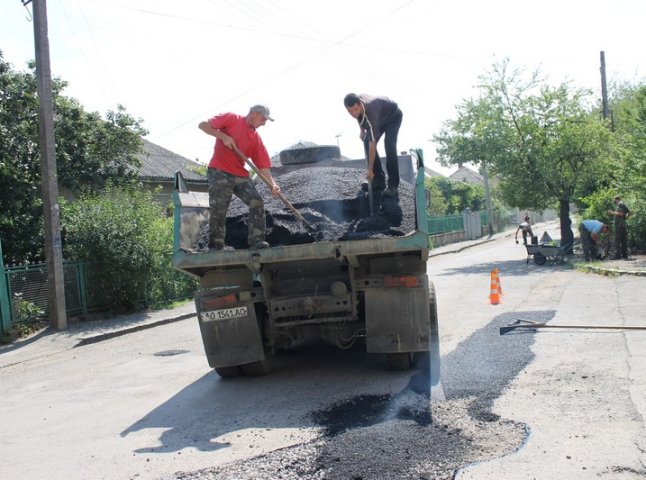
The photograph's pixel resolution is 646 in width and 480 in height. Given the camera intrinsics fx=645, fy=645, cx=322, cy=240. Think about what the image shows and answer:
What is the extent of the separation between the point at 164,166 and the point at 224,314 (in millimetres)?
21476

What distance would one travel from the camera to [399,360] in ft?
20.3

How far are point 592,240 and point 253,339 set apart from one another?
1332 centimetres

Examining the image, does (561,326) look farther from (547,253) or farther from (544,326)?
(547,253)

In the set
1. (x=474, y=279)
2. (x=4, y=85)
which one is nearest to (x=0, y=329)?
(x=4, y=85)

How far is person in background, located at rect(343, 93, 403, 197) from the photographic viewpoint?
6.64 m

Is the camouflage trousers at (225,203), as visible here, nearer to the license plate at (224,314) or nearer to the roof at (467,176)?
the license plate at (224,314)

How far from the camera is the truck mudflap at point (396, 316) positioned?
587 cm

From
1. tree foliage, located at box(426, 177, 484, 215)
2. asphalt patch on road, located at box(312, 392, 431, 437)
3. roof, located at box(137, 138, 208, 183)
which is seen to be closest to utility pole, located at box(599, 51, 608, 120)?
tree foliage, located at box(426, 177, 484, 215)

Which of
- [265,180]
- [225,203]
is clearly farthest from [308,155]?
[225,203]

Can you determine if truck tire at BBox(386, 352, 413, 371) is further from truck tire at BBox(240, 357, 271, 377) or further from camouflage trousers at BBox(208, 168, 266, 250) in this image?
camouflage trousers at BBox(208, 168, 266, 250)

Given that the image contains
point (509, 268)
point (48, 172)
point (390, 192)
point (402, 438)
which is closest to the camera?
point (402, 438)

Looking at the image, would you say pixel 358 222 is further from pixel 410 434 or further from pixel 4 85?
pixel 4 85

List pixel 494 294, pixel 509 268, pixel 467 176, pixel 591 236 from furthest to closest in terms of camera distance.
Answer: pixel 467 176, pixel 509 268, pixel 591 236, pixel 494 294

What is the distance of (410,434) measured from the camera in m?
4.31
